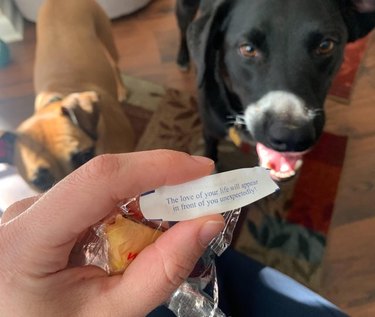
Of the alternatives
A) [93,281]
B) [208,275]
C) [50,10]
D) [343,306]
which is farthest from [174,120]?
[93,281]

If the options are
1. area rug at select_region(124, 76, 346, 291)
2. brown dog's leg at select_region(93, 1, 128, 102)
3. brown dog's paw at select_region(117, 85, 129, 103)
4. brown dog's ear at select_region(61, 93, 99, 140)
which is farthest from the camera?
brown dog's paw at select_region(117, 85, 129, 103)

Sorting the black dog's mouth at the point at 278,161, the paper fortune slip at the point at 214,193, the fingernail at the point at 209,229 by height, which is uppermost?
the paper fortune slip at the point at 214,193

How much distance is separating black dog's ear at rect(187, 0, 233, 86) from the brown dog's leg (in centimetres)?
60

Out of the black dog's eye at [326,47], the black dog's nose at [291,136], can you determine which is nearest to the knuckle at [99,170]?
the black dog's nose at [291,136]

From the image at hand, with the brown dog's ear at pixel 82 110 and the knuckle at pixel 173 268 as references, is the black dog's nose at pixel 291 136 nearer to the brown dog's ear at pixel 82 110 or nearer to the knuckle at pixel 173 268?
the brown dog's ear at pixel 82 110

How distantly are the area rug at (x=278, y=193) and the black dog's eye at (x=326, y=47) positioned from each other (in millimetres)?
549

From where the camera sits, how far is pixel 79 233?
501 mm

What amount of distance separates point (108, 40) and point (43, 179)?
0.70 meters

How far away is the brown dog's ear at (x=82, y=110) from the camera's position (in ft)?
4.39

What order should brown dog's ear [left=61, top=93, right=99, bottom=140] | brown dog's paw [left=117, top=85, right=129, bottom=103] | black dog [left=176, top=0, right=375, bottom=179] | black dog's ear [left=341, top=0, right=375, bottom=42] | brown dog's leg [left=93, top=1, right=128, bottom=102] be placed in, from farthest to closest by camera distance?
brown dog's paw [left=117, top=85, right=129, bottom=103], brown dog's leg [left=93, top=1, right=128, bottom=102], brown dog's ear [left=61, top=93, right=99, bottom=140], black dog's ear [left=341, top=0, right=375, bottom=42], black dog [left=176, top=0, right=375, bottom=179]

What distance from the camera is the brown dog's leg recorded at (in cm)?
172

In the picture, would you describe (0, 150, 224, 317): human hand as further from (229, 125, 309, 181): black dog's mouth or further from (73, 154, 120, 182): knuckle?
(229, 125, 309, 181): black dog's mouth

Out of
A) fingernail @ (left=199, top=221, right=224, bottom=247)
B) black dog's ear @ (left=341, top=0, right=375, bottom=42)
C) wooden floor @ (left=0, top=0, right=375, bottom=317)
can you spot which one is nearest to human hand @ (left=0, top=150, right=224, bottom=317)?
fingernail @ (left=199, top=221, right=224, bottom=247)

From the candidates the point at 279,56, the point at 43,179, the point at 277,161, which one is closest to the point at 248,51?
the point at 279,56
